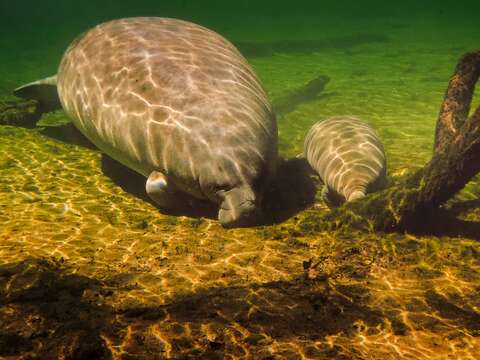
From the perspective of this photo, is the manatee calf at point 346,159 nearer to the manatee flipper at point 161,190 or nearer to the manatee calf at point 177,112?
the manatee calf at point 177,112

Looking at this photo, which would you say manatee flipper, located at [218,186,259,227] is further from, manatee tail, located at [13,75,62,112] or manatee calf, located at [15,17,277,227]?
manatee tail, located at [13,75,62,112]

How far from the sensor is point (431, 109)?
13.4 m

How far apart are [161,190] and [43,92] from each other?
5.67 meters

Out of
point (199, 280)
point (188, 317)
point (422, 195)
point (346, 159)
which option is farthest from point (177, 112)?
point (422, 195)

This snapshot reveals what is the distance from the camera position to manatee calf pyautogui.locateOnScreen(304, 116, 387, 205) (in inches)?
260

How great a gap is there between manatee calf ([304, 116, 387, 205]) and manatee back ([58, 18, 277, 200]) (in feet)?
4.02

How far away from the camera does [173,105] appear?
6168mm

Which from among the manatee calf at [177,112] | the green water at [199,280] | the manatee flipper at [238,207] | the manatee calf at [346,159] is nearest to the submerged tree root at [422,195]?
the green water at [199,280]

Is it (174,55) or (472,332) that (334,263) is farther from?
(174,55)

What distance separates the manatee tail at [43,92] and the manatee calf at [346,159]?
5971mm

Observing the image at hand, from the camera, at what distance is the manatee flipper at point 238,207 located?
557cm

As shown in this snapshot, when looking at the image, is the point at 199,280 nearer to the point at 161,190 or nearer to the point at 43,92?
the point at 161,190

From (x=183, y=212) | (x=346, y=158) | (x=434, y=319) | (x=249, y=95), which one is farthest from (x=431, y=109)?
(x=434, y=319)

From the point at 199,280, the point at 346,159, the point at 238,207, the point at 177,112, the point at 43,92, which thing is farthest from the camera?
the point at 43,92
